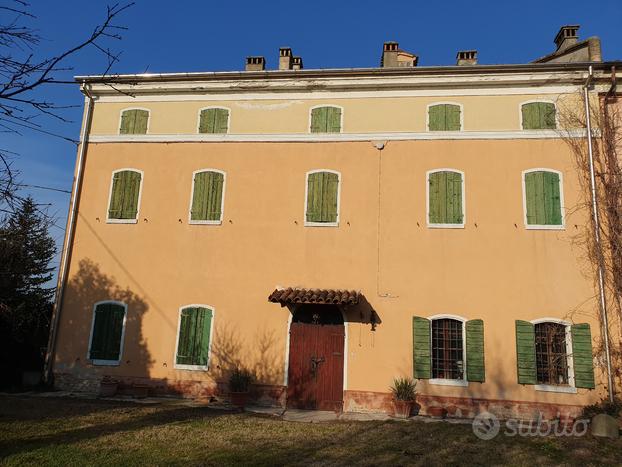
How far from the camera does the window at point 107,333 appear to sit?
475 inches

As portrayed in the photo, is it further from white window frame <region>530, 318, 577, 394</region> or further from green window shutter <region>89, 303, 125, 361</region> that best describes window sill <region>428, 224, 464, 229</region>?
green window shutter <region>89, 303, 125, 361</region>

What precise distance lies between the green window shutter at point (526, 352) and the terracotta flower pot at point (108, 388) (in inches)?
394

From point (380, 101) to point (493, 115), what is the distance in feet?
9.96

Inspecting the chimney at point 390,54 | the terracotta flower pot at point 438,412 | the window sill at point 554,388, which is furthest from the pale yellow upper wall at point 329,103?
the terracotta flower pot at point 438,412

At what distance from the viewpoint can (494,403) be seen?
10578 millimetres

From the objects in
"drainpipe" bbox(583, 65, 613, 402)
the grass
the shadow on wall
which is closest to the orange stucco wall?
the shadow on wall

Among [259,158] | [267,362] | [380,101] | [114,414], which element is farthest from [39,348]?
[380,101]

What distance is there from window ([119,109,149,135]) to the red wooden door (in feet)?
24.3

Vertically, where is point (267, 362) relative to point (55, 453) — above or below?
above

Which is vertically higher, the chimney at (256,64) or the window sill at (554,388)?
the chimney at (256,64)

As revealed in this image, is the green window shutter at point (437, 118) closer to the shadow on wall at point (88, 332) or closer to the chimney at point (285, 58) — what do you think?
the chimney at point (285, 58)

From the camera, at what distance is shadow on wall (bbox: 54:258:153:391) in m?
12.0

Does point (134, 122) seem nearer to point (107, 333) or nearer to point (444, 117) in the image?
point (107, 333)

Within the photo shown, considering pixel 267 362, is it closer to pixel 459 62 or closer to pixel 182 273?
pixel 182 273
